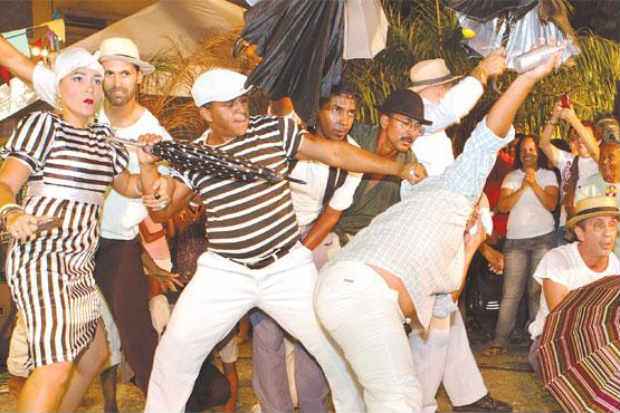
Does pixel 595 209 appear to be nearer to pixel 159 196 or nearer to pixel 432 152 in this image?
pixel 432 152

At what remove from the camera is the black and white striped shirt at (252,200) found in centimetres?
452

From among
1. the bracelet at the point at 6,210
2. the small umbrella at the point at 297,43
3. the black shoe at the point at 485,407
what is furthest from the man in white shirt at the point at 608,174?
the bracelet at the point at 6,210

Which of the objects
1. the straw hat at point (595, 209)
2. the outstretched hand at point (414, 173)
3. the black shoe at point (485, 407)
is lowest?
the black shoe at point (485, 407)

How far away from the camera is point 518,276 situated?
7766 mm

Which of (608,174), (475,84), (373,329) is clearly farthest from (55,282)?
(608,174)

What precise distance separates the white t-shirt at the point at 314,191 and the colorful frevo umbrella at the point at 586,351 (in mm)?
1517

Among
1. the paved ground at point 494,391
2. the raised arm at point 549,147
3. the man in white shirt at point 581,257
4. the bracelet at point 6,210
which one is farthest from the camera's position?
the raised arm at point 549,147

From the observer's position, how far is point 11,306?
267 inches

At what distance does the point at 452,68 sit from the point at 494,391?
15.5 ft

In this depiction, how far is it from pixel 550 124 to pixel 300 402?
3.39 m

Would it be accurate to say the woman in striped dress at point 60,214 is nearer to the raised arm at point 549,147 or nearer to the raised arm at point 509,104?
the raised arm at point 509,104

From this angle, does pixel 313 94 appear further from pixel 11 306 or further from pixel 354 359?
pixel 11 306

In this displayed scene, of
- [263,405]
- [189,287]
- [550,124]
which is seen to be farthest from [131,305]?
[550,124]

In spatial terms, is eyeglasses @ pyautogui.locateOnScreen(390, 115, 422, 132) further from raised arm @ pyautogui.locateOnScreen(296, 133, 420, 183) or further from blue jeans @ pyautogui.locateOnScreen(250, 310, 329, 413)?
blue jeans @ pyautogui.locateOnScreen(250, 310, 329, 413)
